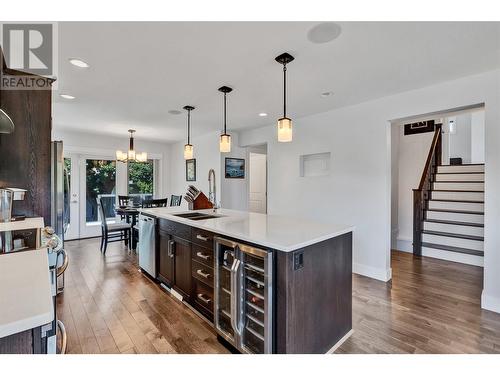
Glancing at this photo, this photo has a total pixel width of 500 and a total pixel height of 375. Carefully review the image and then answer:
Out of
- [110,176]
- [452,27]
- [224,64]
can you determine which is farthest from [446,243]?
[110,176]

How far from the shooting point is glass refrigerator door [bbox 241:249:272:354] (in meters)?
1.60

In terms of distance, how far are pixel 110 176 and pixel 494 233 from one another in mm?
6741

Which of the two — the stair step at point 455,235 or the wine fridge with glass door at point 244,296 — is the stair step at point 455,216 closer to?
the stair step at point 455,235

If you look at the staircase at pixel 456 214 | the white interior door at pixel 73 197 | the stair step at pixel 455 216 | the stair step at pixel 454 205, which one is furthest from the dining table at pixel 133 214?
the stair step at pixel 454 205

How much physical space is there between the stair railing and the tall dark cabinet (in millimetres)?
5231

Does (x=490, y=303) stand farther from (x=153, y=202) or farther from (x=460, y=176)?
(x=153, y=202)

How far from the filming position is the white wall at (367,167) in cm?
246

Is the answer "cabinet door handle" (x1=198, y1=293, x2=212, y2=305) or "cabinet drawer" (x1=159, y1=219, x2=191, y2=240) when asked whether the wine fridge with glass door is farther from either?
"cabinet drawer" (x1=159, y1=219, x2=191, y2=240)

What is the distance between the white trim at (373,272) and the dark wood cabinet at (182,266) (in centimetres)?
235

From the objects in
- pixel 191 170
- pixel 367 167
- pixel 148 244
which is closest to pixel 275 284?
pixel 148 244

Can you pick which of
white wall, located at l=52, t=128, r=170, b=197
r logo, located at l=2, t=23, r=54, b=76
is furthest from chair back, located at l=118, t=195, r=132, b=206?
r logo, located at l=2, t=23, r=54, b=76

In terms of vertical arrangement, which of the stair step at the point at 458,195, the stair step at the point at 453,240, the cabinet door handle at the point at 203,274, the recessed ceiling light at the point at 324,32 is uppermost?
the recessed ceiling light at the point at 324,32
